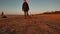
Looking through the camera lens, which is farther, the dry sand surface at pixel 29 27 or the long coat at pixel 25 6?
the long coat at pixel 25 6

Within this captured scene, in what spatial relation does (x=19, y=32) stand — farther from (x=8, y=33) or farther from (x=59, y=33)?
(x=59, y=33)

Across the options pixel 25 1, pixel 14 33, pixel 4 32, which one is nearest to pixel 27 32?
pixel 14 33

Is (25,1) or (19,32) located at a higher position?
(25,1)

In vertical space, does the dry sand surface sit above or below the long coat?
below

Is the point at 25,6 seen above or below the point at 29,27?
above

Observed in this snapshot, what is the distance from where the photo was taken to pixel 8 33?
7.18 m

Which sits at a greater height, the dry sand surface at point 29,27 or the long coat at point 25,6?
the long coat at point 25,6

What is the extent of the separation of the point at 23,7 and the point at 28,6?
58 centimetres

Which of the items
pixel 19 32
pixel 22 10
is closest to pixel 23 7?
pixel 22 10

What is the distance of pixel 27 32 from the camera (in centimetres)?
737

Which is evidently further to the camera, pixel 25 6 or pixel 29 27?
pixel 25 6

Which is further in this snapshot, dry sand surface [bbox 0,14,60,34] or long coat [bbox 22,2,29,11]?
long coat [bbox 22,2,29,11]

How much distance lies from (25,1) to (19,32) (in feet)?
29.8

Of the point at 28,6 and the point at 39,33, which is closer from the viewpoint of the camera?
the point at 39,33
